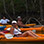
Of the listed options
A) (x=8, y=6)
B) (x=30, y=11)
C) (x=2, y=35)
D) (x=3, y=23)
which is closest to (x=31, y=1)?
(x=30, y=11)

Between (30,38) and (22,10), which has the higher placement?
(22,10)

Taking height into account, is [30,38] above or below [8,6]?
below

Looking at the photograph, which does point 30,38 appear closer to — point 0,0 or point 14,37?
point 14,37

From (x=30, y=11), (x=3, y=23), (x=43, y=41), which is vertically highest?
(x=30, y=11)

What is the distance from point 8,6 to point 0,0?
1787 mm

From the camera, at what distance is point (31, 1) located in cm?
2088

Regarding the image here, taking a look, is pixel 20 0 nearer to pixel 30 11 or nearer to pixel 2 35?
pixel 30 11

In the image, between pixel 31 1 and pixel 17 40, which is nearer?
pixel 17 40

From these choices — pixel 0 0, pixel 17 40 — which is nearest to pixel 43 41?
pixel 17 40

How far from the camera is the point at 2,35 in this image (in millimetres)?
Result: 6117

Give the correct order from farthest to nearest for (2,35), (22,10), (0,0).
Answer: (0,0)
(22,10)
(2,35)

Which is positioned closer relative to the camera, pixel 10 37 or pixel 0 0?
pixel 10 37

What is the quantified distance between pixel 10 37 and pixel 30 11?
48.6 ft

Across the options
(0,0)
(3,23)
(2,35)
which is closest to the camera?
(2,35)
